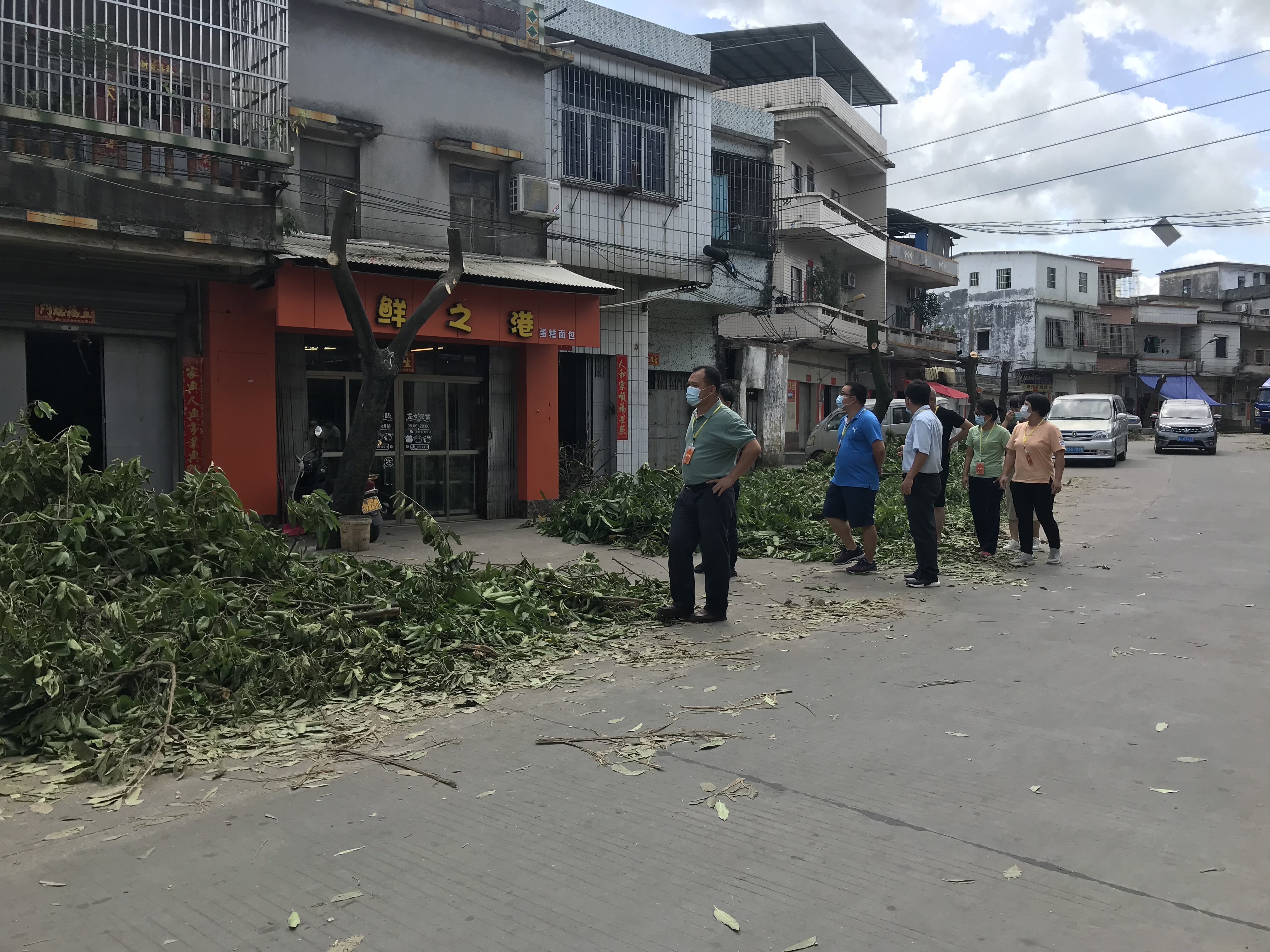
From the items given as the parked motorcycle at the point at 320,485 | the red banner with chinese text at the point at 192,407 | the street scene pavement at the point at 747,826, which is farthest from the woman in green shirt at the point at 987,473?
the red banner with chinese text at the point at 192,407

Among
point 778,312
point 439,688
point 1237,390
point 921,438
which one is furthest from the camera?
Result: point 1237,390

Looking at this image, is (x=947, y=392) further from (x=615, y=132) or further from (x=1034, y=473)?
(x=1034, y=473)

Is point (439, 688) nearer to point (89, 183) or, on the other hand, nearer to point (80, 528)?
point (80, 528)

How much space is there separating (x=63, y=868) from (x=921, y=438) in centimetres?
754

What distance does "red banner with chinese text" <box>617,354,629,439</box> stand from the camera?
58.6ft

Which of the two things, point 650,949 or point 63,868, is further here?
point 63,868

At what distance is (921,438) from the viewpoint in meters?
9.13

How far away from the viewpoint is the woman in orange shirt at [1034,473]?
32.9ft

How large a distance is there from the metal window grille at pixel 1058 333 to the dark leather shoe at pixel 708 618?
5135 cm

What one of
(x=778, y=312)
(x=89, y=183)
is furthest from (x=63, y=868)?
(x=778, y=312)

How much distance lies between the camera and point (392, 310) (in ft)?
42.3

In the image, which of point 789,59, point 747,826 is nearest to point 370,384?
point 747,826

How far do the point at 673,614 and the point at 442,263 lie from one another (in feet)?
26.1

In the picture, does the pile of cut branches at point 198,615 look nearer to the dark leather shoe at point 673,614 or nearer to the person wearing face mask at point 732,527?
the dark leather shoe at point 673,614
